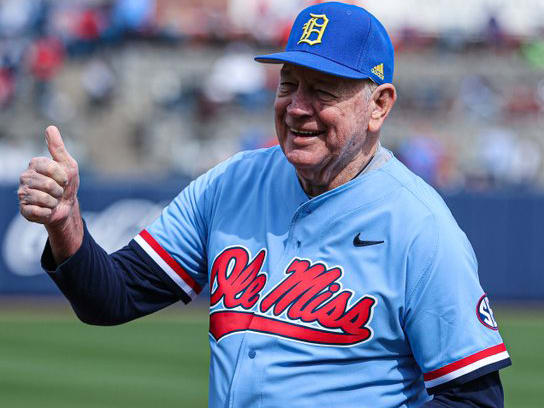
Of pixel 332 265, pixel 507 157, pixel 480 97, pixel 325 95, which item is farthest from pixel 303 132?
pixel 480 97

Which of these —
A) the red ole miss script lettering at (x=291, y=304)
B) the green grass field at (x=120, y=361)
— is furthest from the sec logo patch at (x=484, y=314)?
the green grass field at (x=120, y=361)

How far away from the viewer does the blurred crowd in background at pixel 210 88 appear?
16.4 m

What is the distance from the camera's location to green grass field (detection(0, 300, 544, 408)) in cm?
786

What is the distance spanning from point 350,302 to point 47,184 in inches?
32.1

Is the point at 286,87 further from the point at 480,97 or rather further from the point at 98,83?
the point at 480,97

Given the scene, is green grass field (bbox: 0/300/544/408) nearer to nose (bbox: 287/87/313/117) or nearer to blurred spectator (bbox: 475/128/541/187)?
blurred spectator (bbox: 475/128/541/187)

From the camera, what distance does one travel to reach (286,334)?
2715 mm

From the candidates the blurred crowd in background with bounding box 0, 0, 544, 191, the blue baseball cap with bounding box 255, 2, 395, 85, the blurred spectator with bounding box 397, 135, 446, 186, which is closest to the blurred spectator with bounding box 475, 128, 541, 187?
the blurred crowd in background with bounding box 0, 0, 544, 191

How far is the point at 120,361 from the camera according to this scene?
9289 mm

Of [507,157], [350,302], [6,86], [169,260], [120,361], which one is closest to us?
[350,302]

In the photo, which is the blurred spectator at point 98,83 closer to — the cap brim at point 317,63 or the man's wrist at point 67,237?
the man's wrist at point 67,237

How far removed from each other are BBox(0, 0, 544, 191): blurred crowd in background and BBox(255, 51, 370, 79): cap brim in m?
12.6

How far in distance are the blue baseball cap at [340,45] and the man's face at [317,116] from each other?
0.14ft

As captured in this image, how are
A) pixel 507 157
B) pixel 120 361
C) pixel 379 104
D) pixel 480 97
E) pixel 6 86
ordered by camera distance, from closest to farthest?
pixel 379 104
pixel 120 361
pixel 6 86
pixel 507 157
pixel 480 97
